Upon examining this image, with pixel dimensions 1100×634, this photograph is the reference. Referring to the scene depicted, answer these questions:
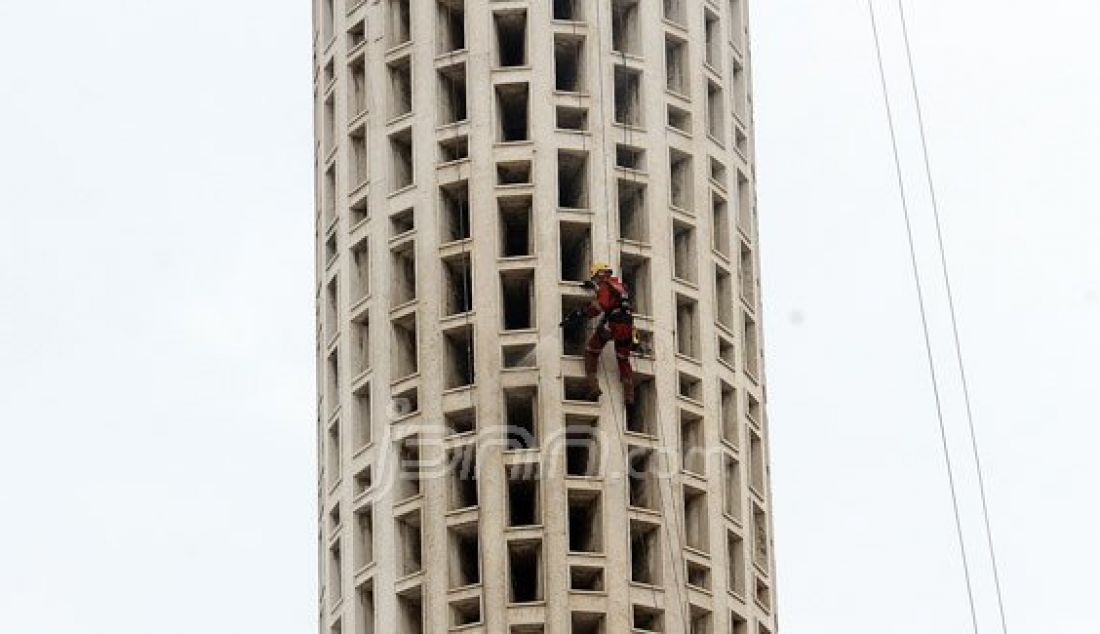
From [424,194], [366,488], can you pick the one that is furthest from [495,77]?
[366,488]

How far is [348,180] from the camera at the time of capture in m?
113

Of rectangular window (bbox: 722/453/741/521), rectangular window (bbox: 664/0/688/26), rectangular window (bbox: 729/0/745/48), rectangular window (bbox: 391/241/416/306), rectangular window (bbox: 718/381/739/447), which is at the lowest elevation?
rectangular window (bbox: 722/453/741/521)

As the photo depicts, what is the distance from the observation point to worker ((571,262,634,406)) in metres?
106

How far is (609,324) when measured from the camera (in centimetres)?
10688

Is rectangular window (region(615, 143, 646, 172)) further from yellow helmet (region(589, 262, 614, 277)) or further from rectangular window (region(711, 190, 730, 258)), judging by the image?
yellow helmet (region(589, 262, 614, 277))

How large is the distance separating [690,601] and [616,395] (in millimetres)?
5040

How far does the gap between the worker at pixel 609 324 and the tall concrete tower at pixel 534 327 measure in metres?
0.48

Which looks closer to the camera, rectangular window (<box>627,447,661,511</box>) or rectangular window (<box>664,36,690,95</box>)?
rectangular window (<box>627,447,661,511</box>)

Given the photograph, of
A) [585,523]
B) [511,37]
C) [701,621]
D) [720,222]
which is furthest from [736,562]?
[511,37]

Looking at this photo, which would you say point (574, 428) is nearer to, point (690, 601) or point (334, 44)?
point (690, 601)

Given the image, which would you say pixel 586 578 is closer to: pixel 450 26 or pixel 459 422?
pixel 459 422

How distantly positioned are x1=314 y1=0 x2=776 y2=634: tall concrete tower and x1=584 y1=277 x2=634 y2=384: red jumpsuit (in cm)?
69

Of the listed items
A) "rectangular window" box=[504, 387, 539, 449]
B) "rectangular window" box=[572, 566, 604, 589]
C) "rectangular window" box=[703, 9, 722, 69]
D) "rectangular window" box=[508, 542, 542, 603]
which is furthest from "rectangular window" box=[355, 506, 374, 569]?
"rectangular window" box=[703, 9, 722, 69]

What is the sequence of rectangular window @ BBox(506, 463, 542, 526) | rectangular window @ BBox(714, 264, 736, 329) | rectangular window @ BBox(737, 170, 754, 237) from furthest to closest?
rectangular window @ BBox(737, 170, 754, 237) → rectangular window @ BBox(714, 264, 736, 329) → rectangular window @ BBox(506, 463, 542, 526)
